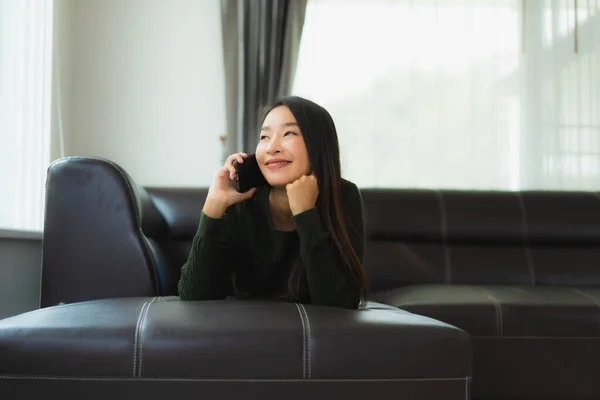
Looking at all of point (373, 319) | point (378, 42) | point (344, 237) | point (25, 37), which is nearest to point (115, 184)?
point (344, 237)

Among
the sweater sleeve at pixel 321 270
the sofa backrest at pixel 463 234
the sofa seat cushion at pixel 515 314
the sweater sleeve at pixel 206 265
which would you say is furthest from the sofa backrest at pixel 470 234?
the sweater sleeve at pixel 321 270

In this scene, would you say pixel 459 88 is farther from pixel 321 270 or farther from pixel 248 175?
pixel 321 270

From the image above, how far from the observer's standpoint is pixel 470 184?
9.92 feet

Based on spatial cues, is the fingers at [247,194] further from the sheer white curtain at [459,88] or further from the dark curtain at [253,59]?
the sheer white curtain at [459,88]

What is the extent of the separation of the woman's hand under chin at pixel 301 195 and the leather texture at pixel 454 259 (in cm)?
37

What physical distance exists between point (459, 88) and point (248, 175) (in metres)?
1.87

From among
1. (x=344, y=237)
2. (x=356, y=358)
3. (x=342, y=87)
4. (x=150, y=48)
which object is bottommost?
(x=356, y=358)

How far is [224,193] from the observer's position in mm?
1451

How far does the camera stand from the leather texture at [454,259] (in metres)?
1.55

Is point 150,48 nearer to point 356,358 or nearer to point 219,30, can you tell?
point 219,30

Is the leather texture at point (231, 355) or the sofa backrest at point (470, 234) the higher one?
the sofa backrest at point (470, 234)

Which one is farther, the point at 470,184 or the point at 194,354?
the point at 470,184

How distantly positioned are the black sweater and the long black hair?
21 millimetres

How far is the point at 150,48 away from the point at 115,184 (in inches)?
63.8
